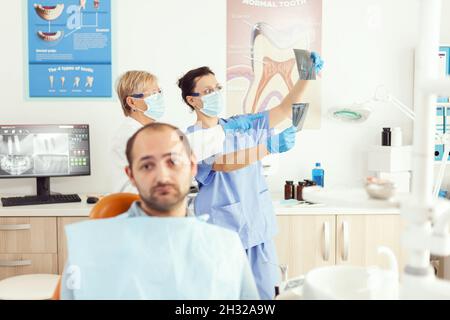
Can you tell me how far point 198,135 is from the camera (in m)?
1.93

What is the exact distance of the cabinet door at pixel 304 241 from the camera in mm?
2545

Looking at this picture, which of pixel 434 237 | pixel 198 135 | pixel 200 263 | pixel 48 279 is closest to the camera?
pixel 434 237

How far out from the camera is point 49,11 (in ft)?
9.19

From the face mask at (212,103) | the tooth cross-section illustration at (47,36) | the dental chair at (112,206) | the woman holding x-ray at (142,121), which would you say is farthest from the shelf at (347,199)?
the tooth cross-section illustration at (47,36)

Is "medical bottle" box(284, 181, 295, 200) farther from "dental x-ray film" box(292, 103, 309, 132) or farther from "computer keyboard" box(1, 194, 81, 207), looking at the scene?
"computer keyboard" box(1, 194, 81, 207)

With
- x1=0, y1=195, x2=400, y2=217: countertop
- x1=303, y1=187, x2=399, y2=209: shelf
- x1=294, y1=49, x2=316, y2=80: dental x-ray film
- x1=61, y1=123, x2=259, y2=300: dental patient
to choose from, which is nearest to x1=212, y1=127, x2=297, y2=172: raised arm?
x1=294, y1=49, x2=316, y2=80: dental x-ray film

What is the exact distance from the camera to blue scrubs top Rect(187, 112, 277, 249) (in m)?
1.95

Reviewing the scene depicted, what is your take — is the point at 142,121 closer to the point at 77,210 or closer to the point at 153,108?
the point at 153,108

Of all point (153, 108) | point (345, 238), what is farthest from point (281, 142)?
point (345, 238)

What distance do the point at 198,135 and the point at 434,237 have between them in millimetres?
1123

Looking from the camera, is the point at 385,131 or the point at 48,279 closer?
the point at 48,279

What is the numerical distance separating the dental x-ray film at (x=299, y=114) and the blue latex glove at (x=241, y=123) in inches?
6.9
